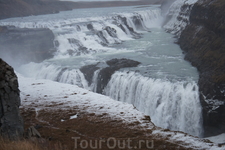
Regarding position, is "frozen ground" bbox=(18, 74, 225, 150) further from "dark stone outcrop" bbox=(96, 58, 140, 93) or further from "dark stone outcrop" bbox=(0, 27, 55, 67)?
"dark stone outcrop" bbox=(0, 27, 55, 67)

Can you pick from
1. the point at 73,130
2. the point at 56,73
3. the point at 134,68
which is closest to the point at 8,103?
the point at 73,130

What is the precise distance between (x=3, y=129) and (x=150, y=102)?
10.7m

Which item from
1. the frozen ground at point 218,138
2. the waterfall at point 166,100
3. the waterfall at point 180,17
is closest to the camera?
the frozen ground at point 218,138

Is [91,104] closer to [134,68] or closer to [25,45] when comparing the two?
[134,68]

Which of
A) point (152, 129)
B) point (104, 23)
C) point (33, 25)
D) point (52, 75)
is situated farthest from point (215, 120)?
point (33, 25)

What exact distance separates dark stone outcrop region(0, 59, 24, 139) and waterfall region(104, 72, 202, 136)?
32.8 ft

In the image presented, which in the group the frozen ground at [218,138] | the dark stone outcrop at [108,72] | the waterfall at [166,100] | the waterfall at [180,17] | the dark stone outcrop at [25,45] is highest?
the waterfall at [180,17]

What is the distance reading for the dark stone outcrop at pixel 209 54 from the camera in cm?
1346

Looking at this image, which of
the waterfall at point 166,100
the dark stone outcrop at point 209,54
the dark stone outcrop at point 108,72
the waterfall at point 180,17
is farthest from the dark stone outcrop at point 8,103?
the waterfall at point 180,17

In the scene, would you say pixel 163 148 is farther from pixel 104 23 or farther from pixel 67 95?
pixel 104 23

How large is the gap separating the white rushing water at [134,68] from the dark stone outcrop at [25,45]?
1.15 m

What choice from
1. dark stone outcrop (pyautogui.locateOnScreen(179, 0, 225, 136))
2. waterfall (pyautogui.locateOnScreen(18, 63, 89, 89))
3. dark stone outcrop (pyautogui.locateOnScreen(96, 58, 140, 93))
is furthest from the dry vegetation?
waterfall (pyautogui.locateOnScreen(18, 63, 89, 89))

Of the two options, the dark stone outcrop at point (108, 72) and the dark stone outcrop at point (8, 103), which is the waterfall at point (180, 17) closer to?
the dark stone outcrop at point (108, 72)

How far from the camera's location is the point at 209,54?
18.7m
